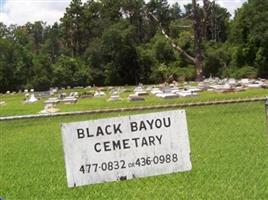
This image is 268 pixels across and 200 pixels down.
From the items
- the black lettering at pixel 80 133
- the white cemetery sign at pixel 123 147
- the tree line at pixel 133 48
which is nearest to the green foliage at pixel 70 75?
the tree line at pixel 133 48

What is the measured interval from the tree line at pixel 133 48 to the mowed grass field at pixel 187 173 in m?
43.7

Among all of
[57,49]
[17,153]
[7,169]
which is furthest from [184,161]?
[57,49]

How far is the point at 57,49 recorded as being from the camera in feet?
364

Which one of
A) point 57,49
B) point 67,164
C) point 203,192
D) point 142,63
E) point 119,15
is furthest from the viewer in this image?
point 57,49

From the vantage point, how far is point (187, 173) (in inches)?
403

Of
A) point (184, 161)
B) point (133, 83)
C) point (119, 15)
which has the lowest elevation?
point (133, 83)

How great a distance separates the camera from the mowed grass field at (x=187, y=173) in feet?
29.0

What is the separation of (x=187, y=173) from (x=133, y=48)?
74.4m

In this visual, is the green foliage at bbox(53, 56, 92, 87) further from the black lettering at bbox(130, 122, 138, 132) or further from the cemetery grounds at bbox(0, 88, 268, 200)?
the black lettering at bbox(130, 122, 138, 132)

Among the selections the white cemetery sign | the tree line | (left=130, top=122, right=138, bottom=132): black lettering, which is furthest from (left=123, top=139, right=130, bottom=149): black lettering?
the tree line

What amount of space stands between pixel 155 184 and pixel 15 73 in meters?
77.1

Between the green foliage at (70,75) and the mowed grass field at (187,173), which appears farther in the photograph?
the green foliage at (70,75)

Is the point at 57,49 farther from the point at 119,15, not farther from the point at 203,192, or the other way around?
the point at 203,192

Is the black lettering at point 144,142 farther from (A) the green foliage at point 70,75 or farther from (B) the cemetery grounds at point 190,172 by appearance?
(A) the green foliage at point 70,75
